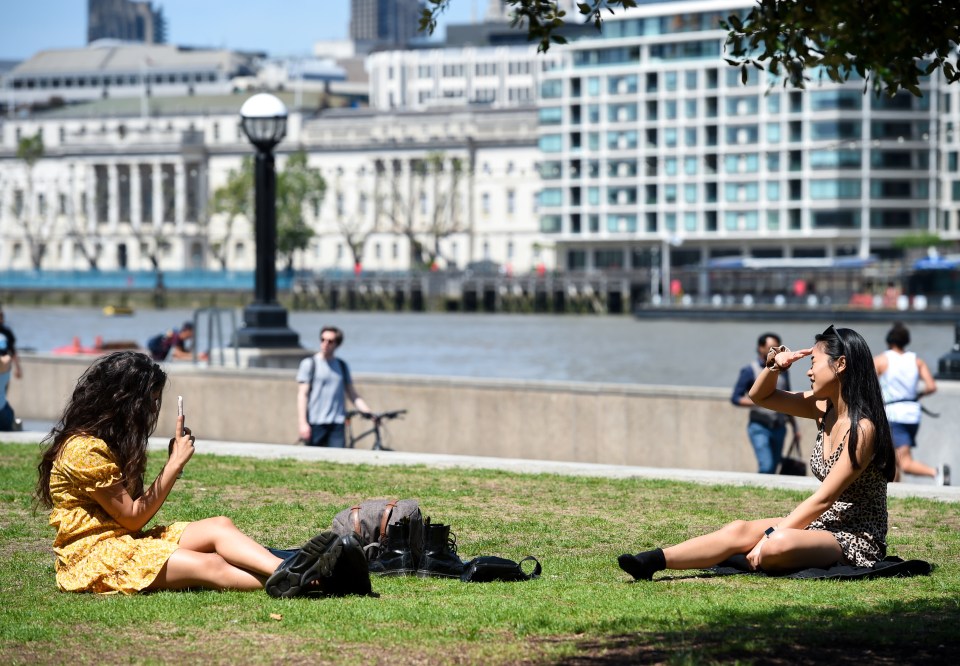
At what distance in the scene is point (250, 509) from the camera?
12.3 m

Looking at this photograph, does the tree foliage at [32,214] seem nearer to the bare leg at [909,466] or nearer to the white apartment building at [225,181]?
the white apartment building at [225,181]

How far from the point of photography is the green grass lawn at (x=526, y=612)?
7465 mm

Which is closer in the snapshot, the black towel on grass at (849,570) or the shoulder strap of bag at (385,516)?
the black towel on grass at (849,570)

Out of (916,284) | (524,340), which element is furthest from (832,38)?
(916,284)

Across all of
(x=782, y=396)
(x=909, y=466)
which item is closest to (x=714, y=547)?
(x=782, y=396)

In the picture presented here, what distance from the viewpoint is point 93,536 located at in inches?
338

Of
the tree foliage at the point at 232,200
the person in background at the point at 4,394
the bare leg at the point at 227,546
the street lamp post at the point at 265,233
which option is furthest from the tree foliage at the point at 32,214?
the bare leg at the point at 227,546

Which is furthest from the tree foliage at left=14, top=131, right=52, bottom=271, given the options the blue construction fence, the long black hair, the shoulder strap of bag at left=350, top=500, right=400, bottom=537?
the long black hair

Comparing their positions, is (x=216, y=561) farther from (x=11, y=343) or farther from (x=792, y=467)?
(x=11, y=343)

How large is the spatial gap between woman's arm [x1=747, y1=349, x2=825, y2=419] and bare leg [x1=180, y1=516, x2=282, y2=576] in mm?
2732

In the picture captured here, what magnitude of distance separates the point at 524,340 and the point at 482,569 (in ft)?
258

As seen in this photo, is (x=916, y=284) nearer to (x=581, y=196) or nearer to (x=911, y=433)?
(x=581, y=196)

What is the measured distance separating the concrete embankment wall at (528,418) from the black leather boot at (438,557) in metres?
7.64

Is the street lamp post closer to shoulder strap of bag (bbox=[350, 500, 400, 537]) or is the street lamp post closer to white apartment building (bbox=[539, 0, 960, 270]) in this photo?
shoulder strap of bag (bbox=[350, 500, 400, 537])
